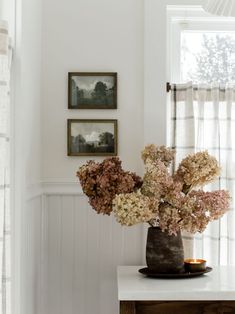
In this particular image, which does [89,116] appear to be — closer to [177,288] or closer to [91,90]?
[91,90]

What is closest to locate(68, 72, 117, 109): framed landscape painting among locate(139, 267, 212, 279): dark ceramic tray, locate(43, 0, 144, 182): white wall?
locate(43, 0, 144, 182): white wall

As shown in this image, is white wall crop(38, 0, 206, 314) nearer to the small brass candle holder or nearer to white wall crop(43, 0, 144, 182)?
white wall crop(43, 0, 144, 182)

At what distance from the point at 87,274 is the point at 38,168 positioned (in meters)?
0.55

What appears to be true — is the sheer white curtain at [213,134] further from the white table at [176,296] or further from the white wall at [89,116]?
the white table at [176,296]

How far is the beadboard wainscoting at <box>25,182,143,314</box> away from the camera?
2924 mm

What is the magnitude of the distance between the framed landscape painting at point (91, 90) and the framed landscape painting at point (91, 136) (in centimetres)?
8

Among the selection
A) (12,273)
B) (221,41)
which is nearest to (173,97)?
(221,41)

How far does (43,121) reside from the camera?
295cm

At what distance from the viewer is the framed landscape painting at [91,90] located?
2.93 metres

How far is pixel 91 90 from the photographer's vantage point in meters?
2.94

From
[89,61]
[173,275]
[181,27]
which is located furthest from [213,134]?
[173,275]

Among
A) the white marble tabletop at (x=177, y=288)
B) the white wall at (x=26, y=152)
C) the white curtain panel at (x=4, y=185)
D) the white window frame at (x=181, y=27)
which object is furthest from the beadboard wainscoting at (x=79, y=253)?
the white curtain panel at (x=4, y=185)

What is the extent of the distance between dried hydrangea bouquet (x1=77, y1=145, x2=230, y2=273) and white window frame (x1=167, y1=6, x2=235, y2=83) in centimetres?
70

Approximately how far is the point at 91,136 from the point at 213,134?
0.58 m
